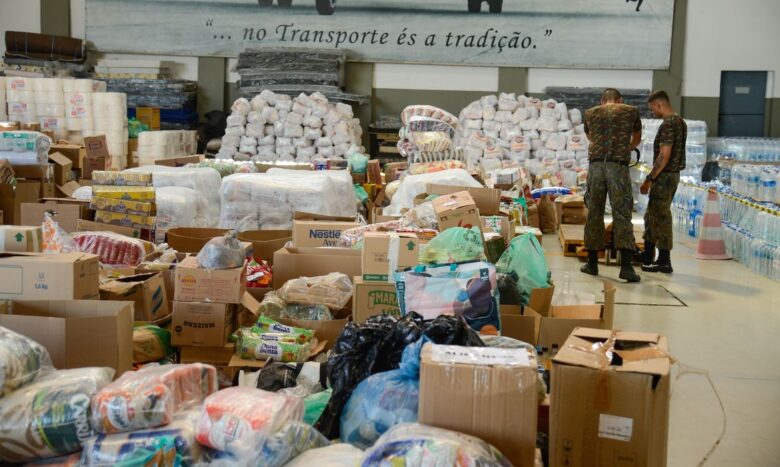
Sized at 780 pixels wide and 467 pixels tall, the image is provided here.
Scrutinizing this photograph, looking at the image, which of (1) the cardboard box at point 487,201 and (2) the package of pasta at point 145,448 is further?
(1) the cardboard box at point 487,201

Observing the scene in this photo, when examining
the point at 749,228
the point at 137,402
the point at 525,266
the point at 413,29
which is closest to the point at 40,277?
the point at 137,402

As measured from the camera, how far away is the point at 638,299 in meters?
6.78

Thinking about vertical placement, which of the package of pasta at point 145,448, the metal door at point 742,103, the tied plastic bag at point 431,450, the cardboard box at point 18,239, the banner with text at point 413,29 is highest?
the banner with text at point 413,29

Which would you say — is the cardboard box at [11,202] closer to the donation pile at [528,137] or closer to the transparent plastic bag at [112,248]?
Result: the transparent plastic bag at [112,248]

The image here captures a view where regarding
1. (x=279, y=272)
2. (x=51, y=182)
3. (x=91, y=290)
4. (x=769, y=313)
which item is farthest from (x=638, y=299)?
(x=51, y=182)

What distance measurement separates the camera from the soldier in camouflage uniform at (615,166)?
7.29 m

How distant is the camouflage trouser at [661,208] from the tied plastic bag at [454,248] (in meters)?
4.00

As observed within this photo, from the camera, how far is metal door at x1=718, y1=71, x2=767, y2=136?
14836 mm

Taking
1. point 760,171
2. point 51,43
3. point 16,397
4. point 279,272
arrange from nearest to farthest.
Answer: point 16,397
point 279,272
point 760,171
point 51,43

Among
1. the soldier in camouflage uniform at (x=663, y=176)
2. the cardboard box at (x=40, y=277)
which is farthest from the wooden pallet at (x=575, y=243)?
the cardboard box at (x=40, y=277)

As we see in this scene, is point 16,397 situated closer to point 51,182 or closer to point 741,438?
point 741,438

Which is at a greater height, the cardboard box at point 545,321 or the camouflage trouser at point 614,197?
the camouflage trouser at point 614,197

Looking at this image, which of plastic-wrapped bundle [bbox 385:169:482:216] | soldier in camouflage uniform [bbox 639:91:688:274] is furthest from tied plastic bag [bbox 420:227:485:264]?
soldier in camouflage uniform [bbox 639:91:688:274]

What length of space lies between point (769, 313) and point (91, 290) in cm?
497
